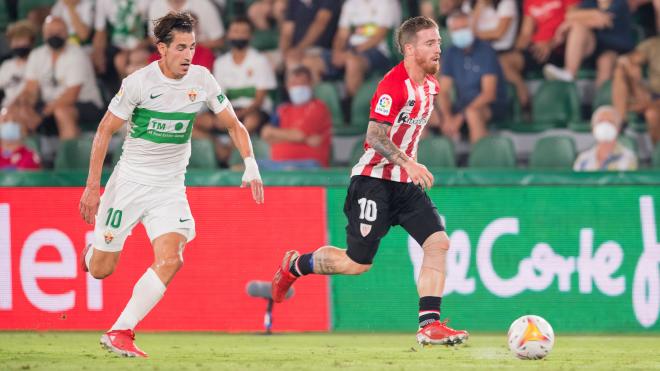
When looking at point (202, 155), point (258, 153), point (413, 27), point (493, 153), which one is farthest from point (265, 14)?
point (413, 27)

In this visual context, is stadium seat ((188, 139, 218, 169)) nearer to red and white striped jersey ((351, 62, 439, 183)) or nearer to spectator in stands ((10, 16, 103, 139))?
spectator in stands ((10, 16, 103, 139))

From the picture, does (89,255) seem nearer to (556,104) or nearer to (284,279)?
(284,279)

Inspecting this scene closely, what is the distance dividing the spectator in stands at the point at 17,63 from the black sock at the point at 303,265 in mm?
6780

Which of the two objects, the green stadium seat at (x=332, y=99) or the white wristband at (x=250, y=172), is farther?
the green stadium seat at (x=332, y=99)

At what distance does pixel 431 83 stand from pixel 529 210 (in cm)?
267

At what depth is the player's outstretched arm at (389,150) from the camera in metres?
8.13

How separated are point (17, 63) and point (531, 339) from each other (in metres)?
9.25

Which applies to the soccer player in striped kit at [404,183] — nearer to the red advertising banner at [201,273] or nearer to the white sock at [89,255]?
the white sock at [89,255]

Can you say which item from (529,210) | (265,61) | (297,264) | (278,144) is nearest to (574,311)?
→ (529,210)

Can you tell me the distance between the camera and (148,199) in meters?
8.60

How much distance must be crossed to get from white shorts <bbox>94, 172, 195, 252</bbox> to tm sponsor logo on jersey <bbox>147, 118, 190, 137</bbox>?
0.41 meters

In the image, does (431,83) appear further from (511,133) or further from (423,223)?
(511,133)

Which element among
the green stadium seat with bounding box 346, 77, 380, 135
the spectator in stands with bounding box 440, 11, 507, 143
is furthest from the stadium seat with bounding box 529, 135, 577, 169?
the green stadium seat with bounding box 346, 77, 380, 135

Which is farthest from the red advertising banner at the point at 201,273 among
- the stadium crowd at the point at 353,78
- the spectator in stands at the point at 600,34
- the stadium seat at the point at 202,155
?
the spectator in stands at the point at 600,34
